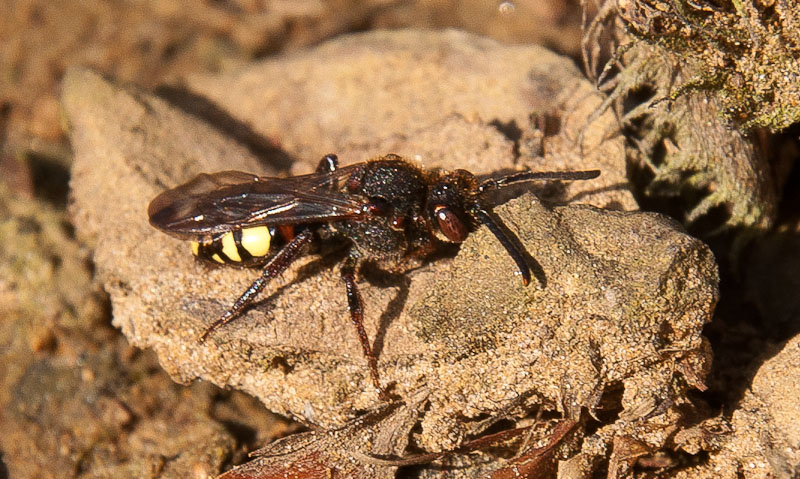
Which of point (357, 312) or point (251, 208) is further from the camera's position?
point (251, 208)

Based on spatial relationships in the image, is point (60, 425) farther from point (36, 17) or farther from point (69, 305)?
point (36, 17)

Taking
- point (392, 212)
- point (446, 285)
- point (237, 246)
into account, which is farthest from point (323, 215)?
point (446, 285)

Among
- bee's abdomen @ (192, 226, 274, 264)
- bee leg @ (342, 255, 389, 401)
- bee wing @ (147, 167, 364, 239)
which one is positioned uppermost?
bee wing @ (147, 167, 364, 239)

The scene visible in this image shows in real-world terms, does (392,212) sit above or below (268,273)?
above

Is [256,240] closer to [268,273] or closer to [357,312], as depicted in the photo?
[268,273]

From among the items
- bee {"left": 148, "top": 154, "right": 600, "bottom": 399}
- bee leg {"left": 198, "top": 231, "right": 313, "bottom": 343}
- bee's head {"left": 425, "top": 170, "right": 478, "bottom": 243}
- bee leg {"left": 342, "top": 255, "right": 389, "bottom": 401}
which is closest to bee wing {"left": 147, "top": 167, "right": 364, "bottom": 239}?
bee {"left": 148, "top": 154, "right": 600, "bottom": 399}

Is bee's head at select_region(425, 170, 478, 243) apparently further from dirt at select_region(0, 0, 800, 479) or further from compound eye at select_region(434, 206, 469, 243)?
dirt at select_region(0, 0, 800, 479)

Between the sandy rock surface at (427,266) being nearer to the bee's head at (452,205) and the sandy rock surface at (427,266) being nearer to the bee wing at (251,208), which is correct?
the bee's head at (452,205)

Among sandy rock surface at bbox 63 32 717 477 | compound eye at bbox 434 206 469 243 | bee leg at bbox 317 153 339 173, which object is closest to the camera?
sandy rock surface at bbox 63 32 717 477

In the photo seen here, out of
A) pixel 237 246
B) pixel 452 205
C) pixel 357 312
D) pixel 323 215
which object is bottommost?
pixel 357 312
